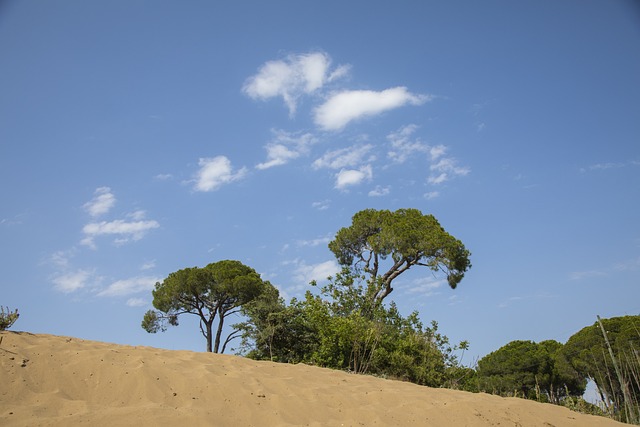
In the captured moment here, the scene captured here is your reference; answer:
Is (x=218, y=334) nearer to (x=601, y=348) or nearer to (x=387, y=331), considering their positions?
(x=387, y=331)

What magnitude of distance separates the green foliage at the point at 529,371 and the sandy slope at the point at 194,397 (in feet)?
72.6

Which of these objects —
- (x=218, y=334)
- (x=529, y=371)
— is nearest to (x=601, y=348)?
(x=529, y=371)

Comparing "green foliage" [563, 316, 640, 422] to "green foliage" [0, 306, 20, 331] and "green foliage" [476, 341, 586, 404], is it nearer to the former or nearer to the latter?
"green foliage" [476, 341, 586, 404]

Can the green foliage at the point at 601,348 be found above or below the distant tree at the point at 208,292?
below

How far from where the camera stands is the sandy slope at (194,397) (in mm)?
3721

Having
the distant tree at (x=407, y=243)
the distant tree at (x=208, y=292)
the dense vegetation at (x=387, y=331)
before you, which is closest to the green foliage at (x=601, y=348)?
the dense vegetation at (x=387, y=331)

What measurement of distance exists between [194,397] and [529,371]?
90.2 ft

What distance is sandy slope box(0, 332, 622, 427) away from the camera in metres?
3.72

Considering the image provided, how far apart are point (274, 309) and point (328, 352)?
3493 millimetres

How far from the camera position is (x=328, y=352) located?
11367 millimetres

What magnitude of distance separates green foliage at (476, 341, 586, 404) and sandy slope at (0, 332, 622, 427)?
22116 mm

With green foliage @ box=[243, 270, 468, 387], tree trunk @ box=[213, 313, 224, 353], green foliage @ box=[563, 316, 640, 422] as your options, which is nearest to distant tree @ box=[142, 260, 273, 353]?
tree trunk @ box=[213, 313, 224, 353]

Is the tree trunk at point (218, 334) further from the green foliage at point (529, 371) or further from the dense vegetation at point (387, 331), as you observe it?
the green foliage at point (529, 371)

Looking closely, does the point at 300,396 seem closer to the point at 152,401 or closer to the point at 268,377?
the point at 268,377
